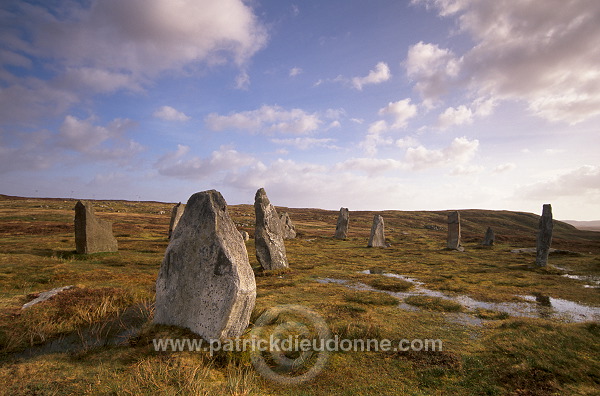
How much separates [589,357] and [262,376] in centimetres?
794

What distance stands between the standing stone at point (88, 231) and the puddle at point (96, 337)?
1185cm

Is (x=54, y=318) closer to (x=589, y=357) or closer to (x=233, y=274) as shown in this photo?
(x=233, y=274)

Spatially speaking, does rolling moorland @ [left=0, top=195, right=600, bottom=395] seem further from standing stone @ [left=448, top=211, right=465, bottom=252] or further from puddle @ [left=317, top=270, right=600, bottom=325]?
standing stone @ [left=448, top=211, right=465, bottom=252]

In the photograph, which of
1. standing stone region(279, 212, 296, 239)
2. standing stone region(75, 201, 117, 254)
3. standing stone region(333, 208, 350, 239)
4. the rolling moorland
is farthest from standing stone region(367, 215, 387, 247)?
standing stone region(75, 201, 117, 254)

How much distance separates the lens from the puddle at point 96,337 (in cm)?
664

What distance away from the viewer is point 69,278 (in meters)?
12.4

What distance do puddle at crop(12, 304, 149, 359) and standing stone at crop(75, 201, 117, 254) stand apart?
1185 centimetres

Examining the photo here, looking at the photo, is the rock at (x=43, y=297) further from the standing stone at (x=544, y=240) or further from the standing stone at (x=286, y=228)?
the standing stone at (x=286, y=228)

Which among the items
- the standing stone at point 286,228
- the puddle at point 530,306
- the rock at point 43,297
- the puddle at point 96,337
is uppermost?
the standing stone at point 286,228

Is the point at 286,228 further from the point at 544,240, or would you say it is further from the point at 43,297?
the point at 43,297

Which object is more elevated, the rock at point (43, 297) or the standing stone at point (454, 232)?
the standing stone at point (454, 232)

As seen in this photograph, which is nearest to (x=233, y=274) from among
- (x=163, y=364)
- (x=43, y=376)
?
(x=163, y=364)

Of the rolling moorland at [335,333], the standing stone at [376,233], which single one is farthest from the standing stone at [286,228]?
the rolling moorland at [335,333]

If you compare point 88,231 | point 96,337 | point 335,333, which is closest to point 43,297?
point 96,337
